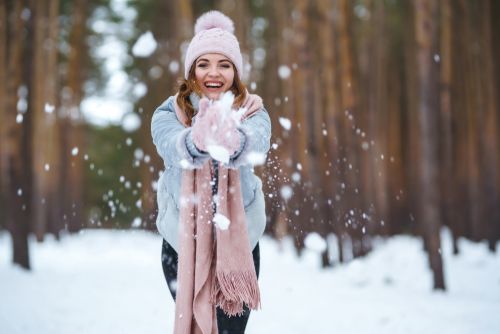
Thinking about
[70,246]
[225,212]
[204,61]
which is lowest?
[70,246]

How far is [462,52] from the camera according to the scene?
12070mm

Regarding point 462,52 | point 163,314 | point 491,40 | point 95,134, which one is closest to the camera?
point 163,314

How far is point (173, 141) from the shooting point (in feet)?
7.20

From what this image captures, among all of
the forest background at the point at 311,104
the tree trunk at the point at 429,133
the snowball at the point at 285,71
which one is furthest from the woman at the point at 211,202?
the snowball at the point at 285,71

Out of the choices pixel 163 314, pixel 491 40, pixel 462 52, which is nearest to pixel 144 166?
pixel 462 52

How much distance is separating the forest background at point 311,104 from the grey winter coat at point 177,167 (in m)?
0.44

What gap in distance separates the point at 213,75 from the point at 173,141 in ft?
1.68

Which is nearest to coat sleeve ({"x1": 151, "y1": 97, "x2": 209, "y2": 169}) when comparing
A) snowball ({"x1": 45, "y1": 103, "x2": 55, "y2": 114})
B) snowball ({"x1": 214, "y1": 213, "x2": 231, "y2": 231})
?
snowball ({"x1": 214, "y1": 213, "x2": 231, "y2": 231})

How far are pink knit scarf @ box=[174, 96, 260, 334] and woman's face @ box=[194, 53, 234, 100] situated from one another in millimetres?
408

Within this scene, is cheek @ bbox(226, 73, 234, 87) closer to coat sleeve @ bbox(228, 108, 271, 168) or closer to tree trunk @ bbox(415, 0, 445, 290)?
coat sleeve @ bbox(228, 108, 271, 168)

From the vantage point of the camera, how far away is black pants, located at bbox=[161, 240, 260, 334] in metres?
2.57

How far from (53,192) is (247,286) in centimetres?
1358

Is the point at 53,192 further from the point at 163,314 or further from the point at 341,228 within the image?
the point at 163,314

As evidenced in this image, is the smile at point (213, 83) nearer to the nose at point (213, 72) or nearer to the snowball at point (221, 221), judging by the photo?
the nose at point (213, 72)
